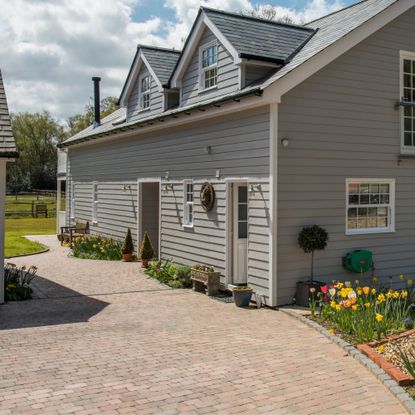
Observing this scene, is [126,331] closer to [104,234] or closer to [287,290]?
[287,290]

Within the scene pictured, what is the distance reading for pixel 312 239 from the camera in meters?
10.3

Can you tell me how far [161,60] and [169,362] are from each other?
1240 cm

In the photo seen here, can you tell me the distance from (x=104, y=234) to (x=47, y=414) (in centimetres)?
1521

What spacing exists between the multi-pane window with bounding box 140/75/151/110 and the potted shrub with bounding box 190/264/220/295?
7266 millimetres

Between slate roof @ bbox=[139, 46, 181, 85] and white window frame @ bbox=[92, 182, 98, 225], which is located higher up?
slate roof @ bbox=[139, 46, 181, 85]

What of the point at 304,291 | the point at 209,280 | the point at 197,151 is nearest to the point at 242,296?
the point at 304,291

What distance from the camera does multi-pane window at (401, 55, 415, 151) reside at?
1233cm

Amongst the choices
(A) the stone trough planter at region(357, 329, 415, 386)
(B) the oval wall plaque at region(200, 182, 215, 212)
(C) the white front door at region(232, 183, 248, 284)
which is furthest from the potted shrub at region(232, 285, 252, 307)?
(A) the stone trough planter at region(357, 329, 415, 386)

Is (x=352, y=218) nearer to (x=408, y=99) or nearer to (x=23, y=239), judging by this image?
(x=408, y=99)

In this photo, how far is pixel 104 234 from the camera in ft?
66.7

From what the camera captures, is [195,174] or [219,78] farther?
[195,174]

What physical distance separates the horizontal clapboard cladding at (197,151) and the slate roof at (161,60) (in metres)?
2.01

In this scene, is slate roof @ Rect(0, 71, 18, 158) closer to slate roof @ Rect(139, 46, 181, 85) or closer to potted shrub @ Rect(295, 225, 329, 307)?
slate roof @ Rect(139, 46, 181, 85)

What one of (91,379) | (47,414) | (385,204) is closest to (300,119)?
(385,204)
